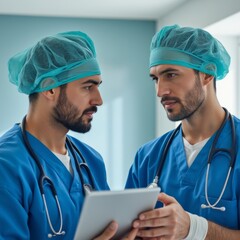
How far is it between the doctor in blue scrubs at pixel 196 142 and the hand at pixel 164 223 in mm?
118

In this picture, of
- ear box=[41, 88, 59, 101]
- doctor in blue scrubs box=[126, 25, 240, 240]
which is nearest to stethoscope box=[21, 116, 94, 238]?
ear box=[41, 88, 59, 101]

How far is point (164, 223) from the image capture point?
4.67 feet

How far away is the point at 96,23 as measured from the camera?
14.5 feet

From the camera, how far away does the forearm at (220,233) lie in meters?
1.59

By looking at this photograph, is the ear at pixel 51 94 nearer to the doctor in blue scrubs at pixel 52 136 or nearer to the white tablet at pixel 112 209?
the doctor in blue scrubs at pixel 52 136

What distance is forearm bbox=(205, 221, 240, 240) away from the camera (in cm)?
159

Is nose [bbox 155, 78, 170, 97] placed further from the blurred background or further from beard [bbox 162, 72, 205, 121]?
the blurred background

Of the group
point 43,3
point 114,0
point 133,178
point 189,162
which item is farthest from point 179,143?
point 43,3

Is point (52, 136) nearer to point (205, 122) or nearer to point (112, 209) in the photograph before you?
point (112, 209)

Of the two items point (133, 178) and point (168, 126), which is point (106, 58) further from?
point (133, 178)

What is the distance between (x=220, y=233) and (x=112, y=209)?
0.52 meters

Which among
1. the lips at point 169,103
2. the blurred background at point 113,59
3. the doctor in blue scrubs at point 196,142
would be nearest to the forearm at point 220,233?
the doctor in blue scrubs at point 196,142

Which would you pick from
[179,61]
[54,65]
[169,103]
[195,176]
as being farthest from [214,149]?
[54,65]

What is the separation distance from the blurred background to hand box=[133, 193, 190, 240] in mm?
2698
